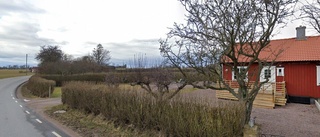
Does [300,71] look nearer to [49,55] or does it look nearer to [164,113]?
[164,113]

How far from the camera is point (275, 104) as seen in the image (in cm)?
1700

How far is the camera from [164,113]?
7.12 m

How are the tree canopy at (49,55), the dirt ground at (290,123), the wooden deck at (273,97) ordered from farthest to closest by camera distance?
the tree canopy at (49,55) → the wooden deck at (273,97) → the dirt ground at (290,123)

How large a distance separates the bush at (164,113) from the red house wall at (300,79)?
32.8 ft

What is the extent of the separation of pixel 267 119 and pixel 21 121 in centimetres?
1135

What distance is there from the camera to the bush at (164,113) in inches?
224

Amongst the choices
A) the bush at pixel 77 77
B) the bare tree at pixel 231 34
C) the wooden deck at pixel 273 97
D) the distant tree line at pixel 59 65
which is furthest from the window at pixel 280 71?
the distant tree line at pixel 59 65

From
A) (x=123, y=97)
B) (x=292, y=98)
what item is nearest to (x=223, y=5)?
(x=123, y=97)

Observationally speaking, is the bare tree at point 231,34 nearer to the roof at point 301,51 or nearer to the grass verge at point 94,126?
the grass verge at point 94,126

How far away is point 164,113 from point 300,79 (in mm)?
14489

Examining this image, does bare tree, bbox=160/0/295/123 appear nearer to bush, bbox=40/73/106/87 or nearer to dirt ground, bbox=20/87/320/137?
dirt ground, bbox=20/87/320/137

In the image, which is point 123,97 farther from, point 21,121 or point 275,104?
point 275,104

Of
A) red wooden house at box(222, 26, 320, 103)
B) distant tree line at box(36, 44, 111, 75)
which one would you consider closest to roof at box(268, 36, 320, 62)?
red wooden house at box(222, 26, 320, 103)

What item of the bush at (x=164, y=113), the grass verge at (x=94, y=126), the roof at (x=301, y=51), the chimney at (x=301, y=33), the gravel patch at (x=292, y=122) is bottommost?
the gravel patch at (x=292, y=122)
